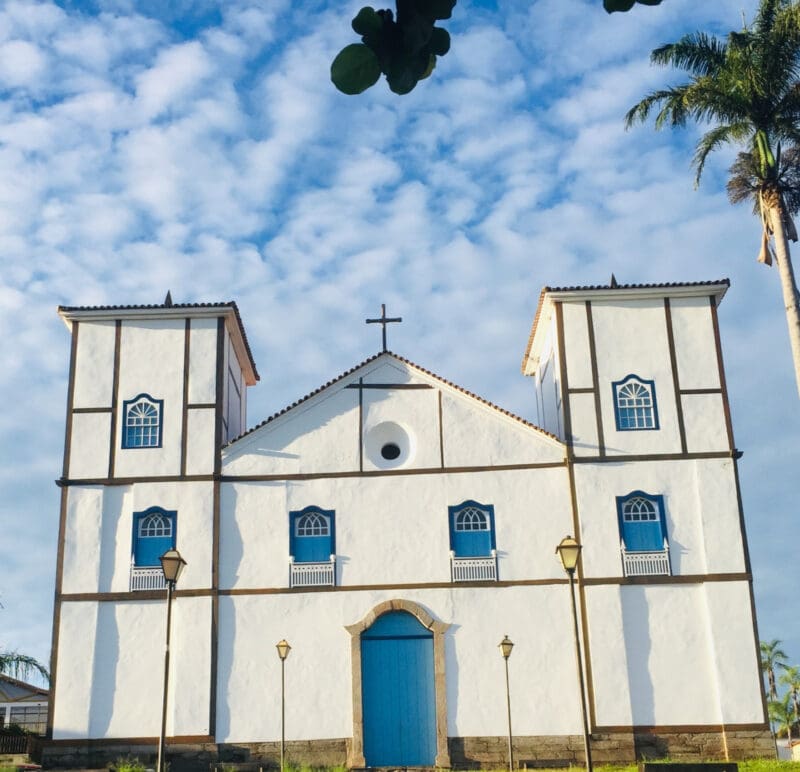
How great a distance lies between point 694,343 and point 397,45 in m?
23.1

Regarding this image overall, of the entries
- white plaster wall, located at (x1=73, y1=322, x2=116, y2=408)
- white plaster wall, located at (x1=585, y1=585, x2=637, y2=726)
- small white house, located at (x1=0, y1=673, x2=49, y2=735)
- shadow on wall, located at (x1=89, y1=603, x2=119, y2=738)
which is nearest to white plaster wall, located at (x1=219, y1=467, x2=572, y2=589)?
white plaster wall, located at (x1=585, y1=585, x2=637, y2=726)

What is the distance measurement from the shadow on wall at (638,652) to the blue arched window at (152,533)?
9.96 metres

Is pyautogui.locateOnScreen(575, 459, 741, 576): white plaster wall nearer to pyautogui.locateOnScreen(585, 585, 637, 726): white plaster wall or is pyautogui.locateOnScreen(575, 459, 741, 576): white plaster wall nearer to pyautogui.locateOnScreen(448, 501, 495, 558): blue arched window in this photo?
pyautogui.locateOnScreen(585, 585, 637, 726): white plaster wall

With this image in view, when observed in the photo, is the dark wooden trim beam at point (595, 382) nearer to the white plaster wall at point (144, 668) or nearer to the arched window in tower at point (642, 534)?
the arched window in tower at point (642, 534)

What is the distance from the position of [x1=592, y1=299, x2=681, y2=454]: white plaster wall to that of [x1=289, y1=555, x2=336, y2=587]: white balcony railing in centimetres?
666

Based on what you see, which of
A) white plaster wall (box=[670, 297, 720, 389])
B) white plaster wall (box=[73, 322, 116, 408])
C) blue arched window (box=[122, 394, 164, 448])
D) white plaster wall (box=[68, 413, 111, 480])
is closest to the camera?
white plaster wall (box=[68, 413, 111, 480])

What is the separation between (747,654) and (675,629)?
60.2 inches

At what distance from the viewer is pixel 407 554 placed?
24375 mm

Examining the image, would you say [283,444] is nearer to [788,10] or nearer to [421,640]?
[421,640]

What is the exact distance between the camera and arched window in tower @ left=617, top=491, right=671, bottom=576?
938 inches

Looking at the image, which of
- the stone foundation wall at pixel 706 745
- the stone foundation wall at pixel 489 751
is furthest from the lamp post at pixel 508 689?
the stone foundation wall at pixel 706 745

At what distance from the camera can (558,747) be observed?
22.9 meters

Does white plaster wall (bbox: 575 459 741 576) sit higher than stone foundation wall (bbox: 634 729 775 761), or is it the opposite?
white plaster wall (bbox: 575 459 741 576)

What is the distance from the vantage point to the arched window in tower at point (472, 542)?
24.1 meters
